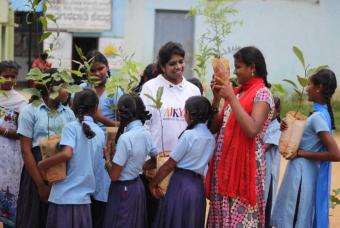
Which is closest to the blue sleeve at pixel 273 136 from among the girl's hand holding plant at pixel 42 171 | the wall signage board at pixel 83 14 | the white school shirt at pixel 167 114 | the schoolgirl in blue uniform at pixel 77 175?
the white school shirt at pixel 167 114

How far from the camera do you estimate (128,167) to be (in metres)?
4.23

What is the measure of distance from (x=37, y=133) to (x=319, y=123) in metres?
1.94

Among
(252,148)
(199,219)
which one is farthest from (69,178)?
(252,148)

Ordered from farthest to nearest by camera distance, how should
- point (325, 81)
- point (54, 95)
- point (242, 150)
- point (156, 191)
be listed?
point (325, 81) → point (156, 191) → point (54, 95) → point (242, 150)

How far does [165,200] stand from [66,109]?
3.01 feet

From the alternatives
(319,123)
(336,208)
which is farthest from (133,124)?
(336,208)

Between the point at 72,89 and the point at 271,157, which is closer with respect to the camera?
the point at 72,89

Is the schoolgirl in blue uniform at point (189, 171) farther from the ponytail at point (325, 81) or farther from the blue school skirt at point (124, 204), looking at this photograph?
the ponytail at point (325, 81)

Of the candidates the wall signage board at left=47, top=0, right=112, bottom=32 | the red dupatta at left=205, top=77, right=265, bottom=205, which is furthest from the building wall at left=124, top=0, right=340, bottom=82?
A: the red dupatta at left=205, top=77, right=265, bottom=205

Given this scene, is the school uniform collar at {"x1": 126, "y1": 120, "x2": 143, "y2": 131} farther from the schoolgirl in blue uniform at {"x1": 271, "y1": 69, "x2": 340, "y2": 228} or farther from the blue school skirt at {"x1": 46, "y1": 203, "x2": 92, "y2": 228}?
the schoolgirl in blue uniform at {"x1": 271, "y1": 69, "x2": 340, "y2": 228}

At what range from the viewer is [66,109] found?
14.5ft

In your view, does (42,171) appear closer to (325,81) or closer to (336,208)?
(325,81)

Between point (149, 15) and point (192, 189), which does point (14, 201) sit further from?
point (149, 15)

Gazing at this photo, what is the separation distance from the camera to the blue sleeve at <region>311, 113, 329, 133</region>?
4555 mm
